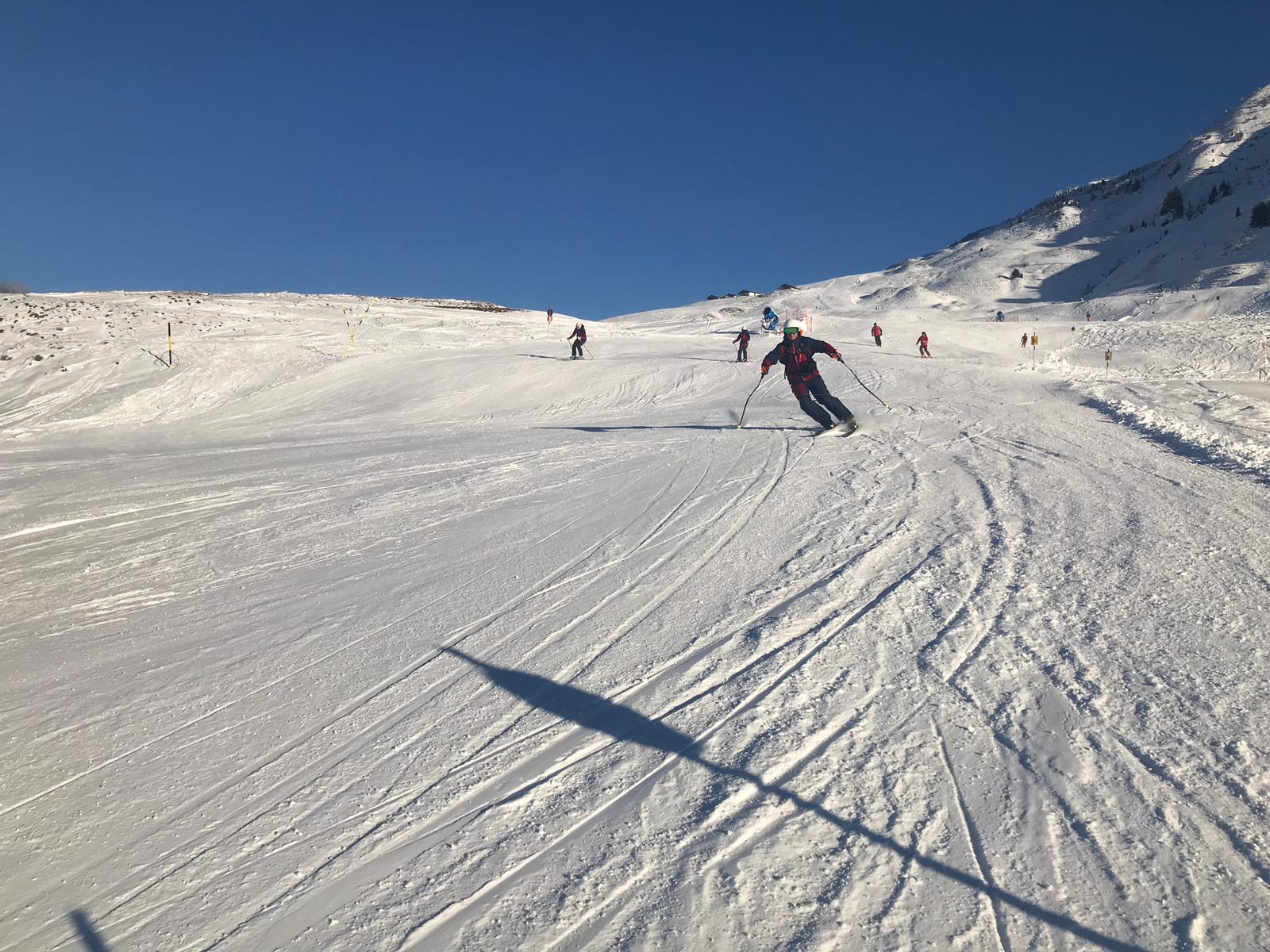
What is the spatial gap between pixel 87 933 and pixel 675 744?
2.68m

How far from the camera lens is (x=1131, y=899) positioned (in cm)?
291

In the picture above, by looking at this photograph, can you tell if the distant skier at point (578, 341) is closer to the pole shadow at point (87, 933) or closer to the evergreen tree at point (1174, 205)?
the pole shadow at point (87, 933)

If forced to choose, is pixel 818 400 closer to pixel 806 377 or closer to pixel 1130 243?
pixel 806 377

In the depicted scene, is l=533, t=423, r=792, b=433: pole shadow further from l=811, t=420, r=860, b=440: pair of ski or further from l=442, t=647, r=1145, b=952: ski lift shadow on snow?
l=442, t=647, r=1145, b=952: ski lift shadow on snow

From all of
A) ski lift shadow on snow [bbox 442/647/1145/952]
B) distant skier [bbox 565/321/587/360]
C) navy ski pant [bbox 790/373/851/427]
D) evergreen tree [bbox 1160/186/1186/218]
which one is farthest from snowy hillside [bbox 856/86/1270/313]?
ski lift shadow on snow [bbox 442/647/1145/952]

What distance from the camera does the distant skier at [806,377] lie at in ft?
40.1

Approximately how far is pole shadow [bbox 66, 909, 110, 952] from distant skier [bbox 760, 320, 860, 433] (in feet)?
35.3

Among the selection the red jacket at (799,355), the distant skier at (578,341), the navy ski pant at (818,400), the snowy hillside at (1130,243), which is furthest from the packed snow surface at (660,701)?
the snowy hillside at (1130,243)

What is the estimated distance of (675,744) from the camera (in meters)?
4.09

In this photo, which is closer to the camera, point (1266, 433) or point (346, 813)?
point (346, 813)

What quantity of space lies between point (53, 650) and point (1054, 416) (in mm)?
13527

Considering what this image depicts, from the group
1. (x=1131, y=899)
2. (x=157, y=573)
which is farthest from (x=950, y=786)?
(x=157, y=573)

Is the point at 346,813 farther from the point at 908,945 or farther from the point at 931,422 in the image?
the point at 931,422

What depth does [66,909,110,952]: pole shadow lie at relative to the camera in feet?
9.96
